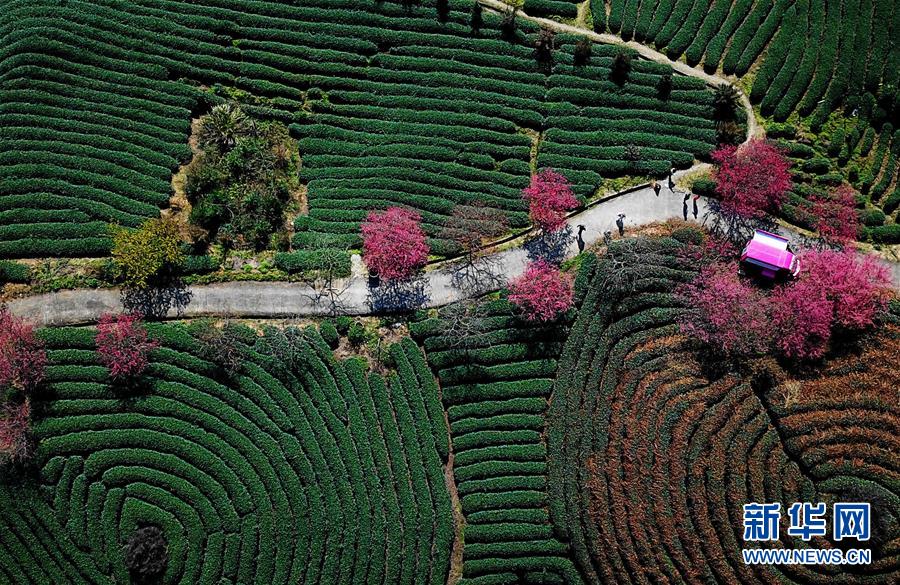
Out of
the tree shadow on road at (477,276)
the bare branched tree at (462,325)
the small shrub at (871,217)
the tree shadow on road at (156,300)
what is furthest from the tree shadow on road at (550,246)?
the tree shadow on road at (156,300)

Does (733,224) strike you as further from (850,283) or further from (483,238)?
(483,238)

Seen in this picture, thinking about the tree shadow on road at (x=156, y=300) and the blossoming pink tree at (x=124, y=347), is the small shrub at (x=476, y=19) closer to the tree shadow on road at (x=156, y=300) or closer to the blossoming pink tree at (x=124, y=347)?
the tree shadow on road at (x=156, y=300)

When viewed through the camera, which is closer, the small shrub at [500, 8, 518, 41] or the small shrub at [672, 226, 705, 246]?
the small shrub at [672, 226, 705, 246]

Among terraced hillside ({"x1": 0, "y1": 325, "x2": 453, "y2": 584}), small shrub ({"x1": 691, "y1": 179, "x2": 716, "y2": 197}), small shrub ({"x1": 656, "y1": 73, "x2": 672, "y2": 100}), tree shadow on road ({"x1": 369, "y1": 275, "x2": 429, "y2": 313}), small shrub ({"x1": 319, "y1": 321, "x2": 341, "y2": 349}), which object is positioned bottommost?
terraced hillside ({"x1": 0, "y1": 325, "x2": 453, "y2": 584})

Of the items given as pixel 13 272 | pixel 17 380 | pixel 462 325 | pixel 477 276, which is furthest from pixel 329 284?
pixel 13 272

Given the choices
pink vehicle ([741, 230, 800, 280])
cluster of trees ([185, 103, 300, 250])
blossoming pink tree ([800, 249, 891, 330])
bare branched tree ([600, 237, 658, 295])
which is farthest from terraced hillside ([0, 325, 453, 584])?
blossoming pink tree ([800, 249, 891, 330])

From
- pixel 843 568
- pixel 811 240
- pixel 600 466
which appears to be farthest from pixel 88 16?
pixel 843 568

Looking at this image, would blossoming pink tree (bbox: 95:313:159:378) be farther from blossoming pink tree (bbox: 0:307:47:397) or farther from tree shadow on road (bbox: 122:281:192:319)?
blossoming pink tree (bbox: 0:307:47:397)

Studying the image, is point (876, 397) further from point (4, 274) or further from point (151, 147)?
point (4, 274)
